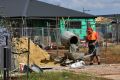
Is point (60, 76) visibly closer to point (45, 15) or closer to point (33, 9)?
point (45, 15)

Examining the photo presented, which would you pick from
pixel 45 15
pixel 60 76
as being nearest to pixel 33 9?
pixel 45 15

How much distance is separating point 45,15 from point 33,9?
1580mm

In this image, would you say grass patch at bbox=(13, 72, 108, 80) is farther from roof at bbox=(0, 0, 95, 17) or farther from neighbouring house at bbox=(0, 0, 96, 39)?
roof at bbox=(0, 0, 95, 17)

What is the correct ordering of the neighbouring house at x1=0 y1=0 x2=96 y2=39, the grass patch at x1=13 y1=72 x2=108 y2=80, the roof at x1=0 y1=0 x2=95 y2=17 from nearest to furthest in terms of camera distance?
the grass patch at x1=13 y1=72 x2=108 y2=80
the neighbouring house at x1=0 y1=0 x2=96 y2=39
the roof at x1=0 y1=0 x2=95 y2=17

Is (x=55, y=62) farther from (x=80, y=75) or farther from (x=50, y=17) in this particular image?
(x=50, y=17)

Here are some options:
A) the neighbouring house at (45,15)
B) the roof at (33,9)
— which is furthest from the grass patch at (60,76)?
the roof at (33,9)

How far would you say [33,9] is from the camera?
43.3m

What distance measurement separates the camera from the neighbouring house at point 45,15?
40625 mm

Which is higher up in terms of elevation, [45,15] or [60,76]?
[45,15]

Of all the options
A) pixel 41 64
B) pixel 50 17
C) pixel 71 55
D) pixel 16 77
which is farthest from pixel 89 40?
pixel 50 17

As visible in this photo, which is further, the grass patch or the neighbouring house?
the neighbouring house

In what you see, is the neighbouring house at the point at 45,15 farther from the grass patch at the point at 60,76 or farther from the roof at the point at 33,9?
the grass patch at the point at 60,76

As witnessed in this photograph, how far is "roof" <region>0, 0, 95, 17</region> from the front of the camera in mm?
41375

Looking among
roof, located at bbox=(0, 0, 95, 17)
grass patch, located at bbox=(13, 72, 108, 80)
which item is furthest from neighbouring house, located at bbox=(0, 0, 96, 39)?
grass patch, located at bbox=(13, 72, 108, 80)
